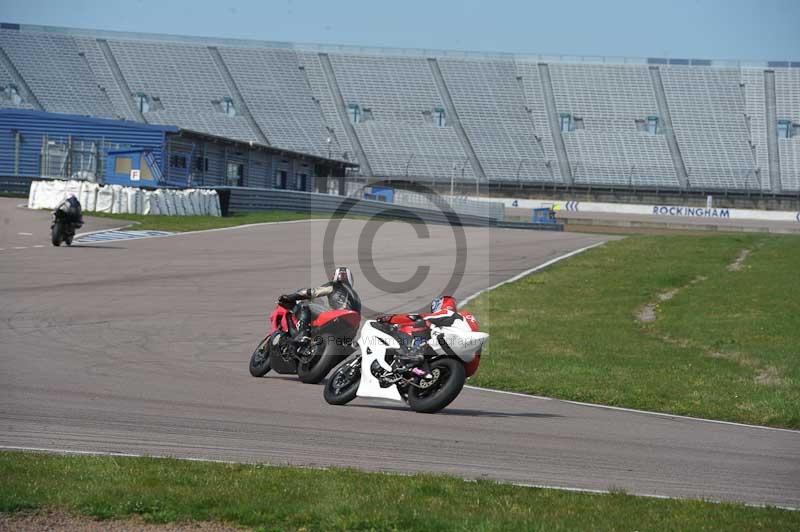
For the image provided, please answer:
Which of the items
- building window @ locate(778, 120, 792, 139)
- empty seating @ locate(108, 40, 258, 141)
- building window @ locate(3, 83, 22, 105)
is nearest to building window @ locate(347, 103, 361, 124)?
empty seating @ locate(108, 40, 258, 141)

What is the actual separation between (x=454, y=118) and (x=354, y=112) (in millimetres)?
7582

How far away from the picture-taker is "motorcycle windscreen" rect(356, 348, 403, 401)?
1053cm

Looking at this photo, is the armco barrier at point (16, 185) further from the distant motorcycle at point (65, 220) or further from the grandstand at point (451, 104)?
the grandstand at point (451, 104)

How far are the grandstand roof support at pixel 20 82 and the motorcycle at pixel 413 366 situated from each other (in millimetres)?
62432

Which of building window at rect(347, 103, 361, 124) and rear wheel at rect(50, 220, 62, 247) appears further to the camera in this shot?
building window at rect(347, 103, 361, 124)

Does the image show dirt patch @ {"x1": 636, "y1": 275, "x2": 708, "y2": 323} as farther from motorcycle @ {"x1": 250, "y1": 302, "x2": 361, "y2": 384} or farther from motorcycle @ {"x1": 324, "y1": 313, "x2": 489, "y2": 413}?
motorcycle @ {"x1": 324, "y1": 313, "x2": 489, "y2": 413}

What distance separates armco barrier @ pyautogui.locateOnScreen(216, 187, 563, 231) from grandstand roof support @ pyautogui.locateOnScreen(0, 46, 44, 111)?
27.2 m

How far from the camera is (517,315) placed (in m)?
21.0

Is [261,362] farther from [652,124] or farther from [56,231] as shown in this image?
[652,124]

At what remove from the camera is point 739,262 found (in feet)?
103

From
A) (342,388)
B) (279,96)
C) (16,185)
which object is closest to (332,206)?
(16,185)

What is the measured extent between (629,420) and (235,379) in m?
4.71

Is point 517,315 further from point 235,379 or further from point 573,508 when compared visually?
point 573,508

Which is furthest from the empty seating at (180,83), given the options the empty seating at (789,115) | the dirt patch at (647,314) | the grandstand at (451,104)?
the dirt patch at (647,314)
